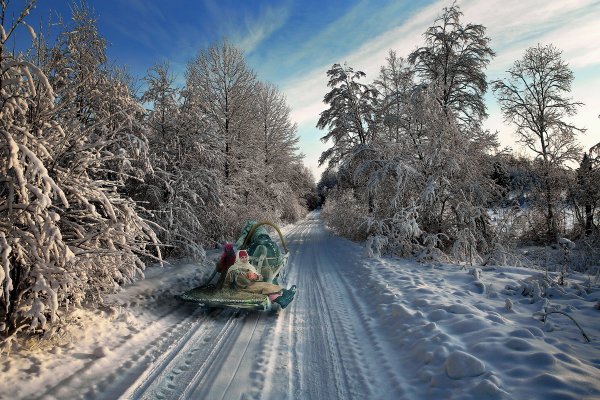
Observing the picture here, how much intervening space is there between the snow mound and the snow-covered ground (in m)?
0.01

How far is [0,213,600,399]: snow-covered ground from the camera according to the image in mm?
3246

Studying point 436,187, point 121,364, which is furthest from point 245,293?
point 436,187

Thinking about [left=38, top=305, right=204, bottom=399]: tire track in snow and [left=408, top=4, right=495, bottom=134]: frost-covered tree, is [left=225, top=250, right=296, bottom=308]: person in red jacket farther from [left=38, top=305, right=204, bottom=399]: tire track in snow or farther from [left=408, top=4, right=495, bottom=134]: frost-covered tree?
[left=408, top=4, right=495, bottom=134]: frost-covered tree

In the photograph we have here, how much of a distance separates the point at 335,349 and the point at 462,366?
1.70 m

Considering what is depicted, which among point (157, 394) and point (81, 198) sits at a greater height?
Result: point (81, 198)

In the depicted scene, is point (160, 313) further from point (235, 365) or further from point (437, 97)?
point (437, 97)

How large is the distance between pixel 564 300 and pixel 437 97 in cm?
829

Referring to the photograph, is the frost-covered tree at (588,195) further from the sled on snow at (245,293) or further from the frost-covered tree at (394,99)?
the sled on snow at (245,293)

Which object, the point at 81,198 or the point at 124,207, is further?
the point at 124,207

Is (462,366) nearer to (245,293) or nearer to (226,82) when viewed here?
(245,293)

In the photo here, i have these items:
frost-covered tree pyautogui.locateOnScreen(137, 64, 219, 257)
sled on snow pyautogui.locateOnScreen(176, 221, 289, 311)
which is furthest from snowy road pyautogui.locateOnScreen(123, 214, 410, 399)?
frost-covered tree pyautogui.locateOnScreen(137, 64, 219, 257)

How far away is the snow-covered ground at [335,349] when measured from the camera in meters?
3.25

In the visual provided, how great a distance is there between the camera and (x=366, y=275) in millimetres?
8469

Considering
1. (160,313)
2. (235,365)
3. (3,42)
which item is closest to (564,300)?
(235,365)
